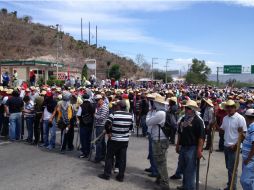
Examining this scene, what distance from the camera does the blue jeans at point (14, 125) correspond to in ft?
43.2

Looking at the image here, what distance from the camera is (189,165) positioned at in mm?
7539

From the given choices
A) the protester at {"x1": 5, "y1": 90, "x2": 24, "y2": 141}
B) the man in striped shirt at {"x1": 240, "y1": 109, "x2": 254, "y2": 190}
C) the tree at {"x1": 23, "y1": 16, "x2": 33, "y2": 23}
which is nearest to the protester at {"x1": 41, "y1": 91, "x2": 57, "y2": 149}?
the protester at {"x1": 5, "y1": 90, "x2": 24, "y2": 141}

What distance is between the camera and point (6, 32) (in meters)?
79.3

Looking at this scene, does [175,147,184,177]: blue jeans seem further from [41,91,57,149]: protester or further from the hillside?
the hillside

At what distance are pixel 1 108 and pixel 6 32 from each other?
70.2 metres

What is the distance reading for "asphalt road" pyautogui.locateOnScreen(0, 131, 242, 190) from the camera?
805 cm

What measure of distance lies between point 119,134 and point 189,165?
180cm

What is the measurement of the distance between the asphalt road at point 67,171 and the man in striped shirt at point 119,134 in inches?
12.7

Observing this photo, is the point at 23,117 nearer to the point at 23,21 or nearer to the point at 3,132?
the point at 3,132

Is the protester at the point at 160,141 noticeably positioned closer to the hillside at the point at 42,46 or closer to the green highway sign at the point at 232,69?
the green highway sign at the point at 232,69

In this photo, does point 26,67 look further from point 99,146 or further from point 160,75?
point 160,75

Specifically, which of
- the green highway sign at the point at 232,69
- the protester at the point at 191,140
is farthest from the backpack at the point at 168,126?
the green highway sign at the point at 232,69

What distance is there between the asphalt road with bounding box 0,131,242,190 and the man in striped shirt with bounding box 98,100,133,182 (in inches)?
12.7

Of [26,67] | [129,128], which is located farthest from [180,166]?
[26,67]
